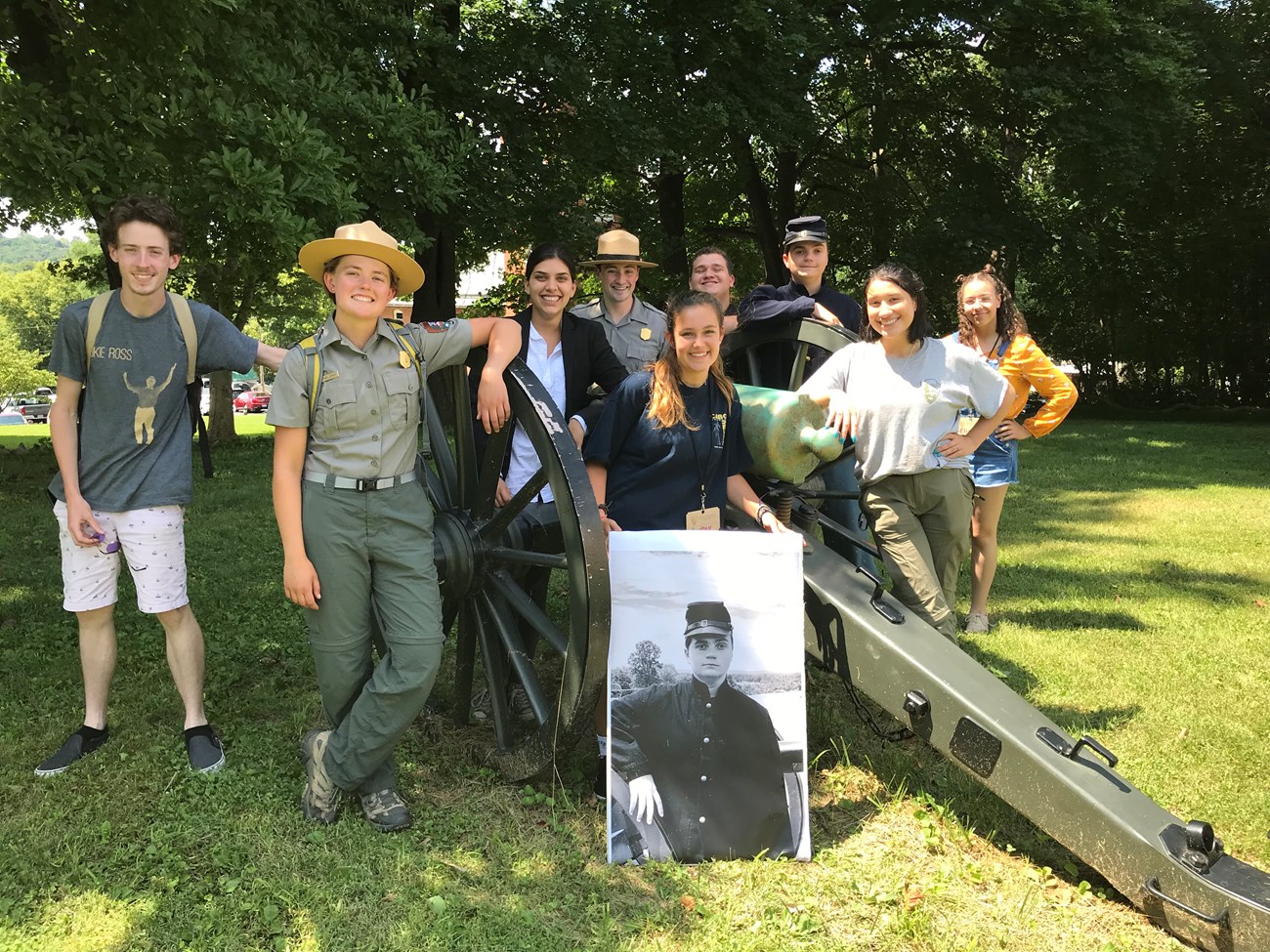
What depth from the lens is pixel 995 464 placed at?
16.2 ft

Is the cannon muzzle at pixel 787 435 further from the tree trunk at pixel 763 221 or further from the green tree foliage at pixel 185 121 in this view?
the tree trunk at pixel 763 221

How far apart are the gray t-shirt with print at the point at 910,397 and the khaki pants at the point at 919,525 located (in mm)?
59

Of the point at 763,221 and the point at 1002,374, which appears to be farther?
the point at 763,221

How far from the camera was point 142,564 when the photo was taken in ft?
10.9

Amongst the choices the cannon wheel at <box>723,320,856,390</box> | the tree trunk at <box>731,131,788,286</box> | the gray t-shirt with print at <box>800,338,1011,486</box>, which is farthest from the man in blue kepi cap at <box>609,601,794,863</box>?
the tree trunk at <box>731,131,788,286</box>

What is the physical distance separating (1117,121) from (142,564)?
1466cm

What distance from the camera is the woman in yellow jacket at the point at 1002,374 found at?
4.43 m

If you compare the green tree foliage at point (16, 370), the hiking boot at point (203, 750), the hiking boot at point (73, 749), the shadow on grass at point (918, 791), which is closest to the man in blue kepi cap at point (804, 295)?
the shadow on grass at point (918, 791)

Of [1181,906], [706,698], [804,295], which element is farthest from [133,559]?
[1181,906]

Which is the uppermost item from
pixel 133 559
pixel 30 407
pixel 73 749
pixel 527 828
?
pixel 133 559

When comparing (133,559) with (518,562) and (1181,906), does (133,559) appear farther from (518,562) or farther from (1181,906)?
(1181,906)

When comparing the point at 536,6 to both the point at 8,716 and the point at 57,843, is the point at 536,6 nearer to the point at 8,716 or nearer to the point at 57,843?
the point at 8,716

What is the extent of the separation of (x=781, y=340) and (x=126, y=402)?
2545 mm

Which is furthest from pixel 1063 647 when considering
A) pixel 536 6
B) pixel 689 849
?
Answer: pixel 536 6
